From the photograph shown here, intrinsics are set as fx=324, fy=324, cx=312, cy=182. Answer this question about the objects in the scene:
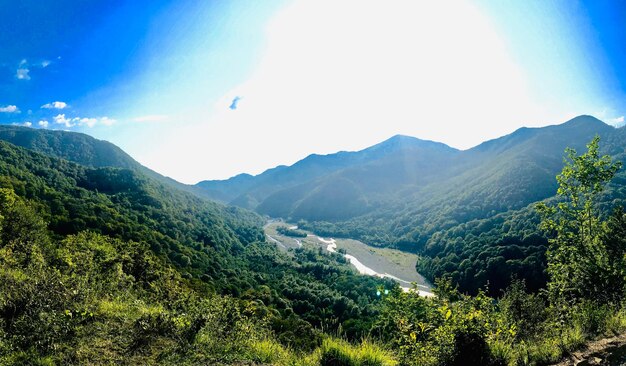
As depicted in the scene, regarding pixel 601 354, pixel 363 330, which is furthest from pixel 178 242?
pixel 601 354

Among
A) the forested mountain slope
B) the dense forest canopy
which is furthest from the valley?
the dense forest canopy

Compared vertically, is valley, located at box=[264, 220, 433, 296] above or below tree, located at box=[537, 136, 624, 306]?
below

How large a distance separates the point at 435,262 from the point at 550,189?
7960 centimetres

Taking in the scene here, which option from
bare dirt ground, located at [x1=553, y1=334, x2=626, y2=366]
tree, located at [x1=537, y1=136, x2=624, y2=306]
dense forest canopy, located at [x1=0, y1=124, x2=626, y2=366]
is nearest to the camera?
bare dirt ground, located at [x1=553, y1=334, x2=626, y2=366]

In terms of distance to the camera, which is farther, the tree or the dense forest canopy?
Answer: the tree

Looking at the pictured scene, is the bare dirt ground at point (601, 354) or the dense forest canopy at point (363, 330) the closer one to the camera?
the bare dirt ground at point (601, 354)

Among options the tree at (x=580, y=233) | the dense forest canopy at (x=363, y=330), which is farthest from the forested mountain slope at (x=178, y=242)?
the tree at (x=580, y=233)

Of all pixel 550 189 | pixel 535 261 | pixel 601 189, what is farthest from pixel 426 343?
pixel 550 189

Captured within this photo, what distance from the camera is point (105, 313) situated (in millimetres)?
7582

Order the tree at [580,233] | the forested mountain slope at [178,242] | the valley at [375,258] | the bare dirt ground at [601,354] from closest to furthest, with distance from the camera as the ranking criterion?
the bare dirt ground at [601,354] < the tree at [580,233] < the forested mountain slope at [178,242] < the valley at [375,258]

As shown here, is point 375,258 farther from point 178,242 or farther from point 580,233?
point 580,233

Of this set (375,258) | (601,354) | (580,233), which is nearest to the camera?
(601,354)

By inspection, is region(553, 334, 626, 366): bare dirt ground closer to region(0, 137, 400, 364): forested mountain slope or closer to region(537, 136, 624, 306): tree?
region(537, 136, 624, 306): tree

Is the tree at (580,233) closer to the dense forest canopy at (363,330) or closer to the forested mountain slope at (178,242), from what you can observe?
the dense forest canopy at (363,330)
